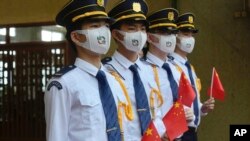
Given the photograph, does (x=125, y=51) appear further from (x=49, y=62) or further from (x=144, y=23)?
(x=49, y=62)

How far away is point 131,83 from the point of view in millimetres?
3527

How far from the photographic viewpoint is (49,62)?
287 inches

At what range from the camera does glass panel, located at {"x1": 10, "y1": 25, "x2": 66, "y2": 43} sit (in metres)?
7.07

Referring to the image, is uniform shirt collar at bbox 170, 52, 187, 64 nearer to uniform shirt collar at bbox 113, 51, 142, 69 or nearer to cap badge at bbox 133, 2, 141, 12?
cap badge at bbox 133, 2, 141, 12

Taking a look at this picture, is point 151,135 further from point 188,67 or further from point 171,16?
point 188,67

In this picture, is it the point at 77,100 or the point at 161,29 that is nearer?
the point at 77,100

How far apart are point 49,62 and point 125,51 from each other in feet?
12.3

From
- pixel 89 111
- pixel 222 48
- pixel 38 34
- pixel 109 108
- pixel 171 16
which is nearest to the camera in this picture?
pixel 89 111

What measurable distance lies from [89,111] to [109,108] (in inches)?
5.9

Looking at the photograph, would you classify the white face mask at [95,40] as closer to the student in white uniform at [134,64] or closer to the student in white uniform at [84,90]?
the student in white uniform at [84,90]

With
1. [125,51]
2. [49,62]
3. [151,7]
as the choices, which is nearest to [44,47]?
[49,62]

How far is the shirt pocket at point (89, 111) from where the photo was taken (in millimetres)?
2693

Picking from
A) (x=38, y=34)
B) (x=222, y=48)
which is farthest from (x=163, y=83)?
(x=38, y=34)

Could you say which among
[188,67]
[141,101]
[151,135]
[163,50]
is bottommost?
[151,135]
